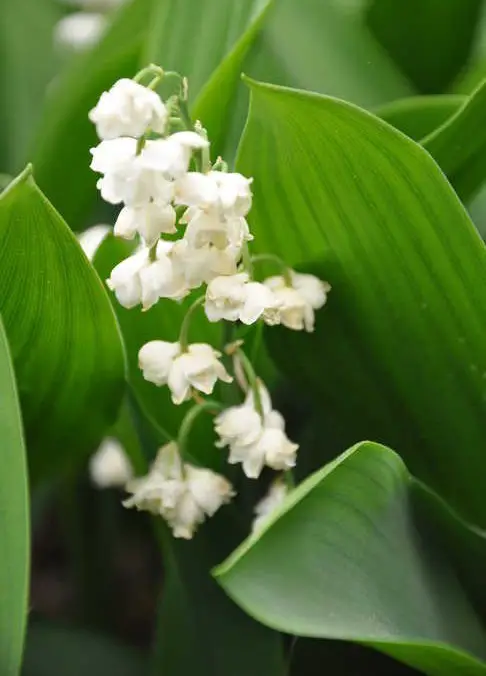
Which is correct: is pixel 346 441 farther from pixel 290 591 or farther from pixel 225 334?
pixel 290 591

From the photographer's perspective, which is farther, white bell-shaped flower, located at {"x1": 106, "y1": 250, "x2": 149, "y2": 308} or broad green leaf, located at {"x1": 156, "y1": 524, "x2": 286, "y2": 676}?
broad green leaf, located at {"x1": 156, "y1": 524, "x2": 286, "y2": 676}

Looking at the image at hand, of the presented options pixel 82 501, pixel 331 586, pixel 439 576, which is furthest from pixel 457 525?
pixel 82 501

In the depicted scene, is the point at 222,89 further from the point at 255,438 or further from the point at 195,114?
the point at 255,438

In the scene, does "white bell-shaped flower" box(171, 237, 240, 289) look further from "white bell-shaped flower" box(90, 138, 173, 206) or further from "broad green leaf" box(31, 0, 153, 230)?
"broad green leaf" box(31, 0, 153, 230)

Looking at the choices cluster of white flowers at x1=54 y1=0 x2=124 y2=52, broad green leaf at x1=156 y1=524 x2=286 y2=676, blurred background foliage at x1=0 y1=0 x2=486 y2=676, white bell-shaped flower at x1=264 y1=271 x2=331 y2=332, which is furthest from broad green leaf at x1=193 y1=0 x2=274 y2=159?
cluster of white flowers at x1=54 y1=0 x2=124 y2=52

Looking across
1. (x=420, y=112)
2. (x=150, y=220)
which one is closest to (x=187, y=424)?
(x=150, y=220)

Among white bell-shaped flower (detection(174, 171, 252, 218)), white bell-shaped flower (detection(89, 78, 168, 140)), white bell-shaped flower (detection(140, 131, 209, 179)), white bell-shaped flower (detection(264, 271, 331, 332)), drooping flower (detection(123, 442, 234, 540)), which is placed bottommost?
drooping flower (detection(123, 442, 234, 540))
